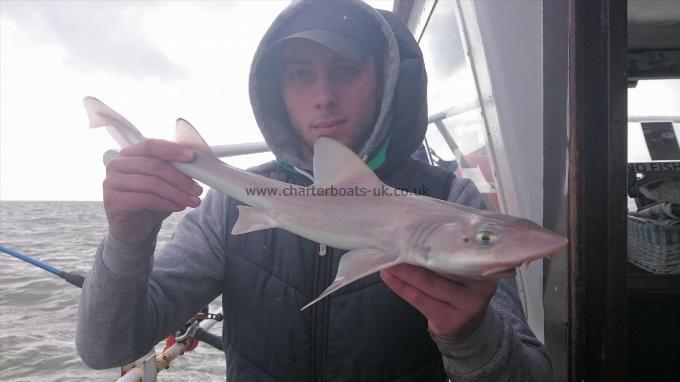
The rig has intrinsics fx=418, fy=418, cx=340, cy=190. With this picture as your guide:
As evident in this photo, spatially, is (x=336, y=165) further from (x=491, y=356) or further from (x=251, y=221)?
(x=491, y=356)

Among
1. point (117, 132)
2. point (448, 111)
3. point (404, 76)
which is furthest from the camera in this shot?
point (448, 111)

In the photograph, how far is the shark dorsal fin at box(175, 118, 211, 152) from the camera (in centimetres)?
188

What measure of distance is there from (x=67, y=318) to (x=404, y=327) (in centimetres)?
1006

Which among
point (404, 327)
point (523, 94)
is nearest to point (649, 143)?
point (523, 94)

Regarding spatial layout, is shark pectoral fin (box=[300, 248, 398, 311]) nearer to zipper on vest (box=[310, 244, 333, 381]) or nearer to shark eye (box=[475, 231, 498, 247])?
shark eye (box=[475, 231, 498, 247])

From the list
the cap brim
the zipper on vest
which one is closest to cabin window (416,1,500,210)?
the cap brim

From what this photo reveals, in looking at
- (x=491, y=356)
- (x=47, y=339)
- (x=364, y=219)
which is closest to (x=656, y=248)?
(x=491, y=356)

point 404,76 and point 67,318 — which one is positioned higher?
point 404,76

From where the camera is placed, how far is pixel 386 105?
7.61 ft

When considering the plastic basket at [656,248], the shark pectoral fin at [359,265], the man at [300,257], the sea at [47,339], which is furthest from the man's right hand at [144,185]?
the sea at [47,339]

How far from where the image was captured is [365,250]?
1.57 m

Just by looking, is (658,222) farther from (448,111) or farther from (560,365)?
(448,111)

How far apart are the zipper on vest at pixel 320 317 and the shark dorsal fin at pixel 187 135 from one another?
0.81 meters

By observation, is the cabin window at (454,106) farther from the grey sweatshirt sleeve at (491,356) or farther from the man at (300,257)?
the grey sweatshirt sleeve at (491,356)
